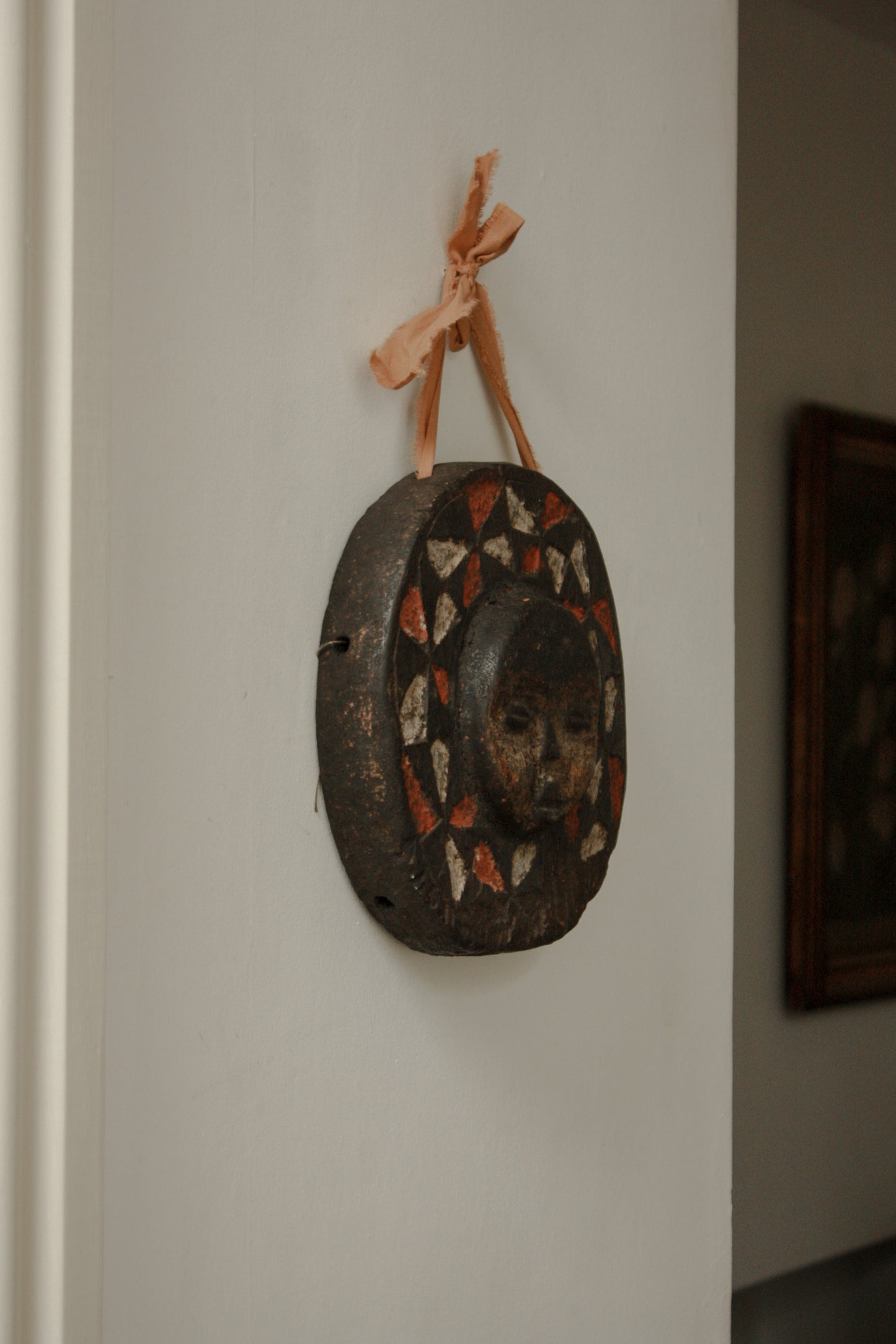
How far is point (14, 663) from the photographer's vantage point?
1.72 ft

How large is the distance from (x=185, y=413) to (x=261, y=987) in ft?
1.01

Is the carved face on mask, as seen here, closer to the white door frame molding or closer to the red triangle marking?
the red triangle marking

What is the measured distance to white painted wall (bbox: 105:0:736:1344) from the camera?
61 cm

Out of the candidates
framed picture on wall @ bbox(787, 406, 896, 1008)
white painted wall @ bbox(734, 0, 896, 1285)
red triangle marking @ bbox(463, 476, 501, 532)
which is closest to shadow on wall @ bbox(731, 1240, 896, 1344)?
white painted wall @ bbox(734, 0, 896, 1285)

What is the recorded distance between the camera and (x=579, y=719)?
0.74 m

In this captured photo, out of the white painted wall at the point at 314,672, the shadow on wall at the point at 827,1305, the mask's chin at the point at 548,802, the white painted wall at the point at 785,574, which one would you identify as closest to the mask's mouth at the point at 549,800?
the mask's chin at the point at 548,802

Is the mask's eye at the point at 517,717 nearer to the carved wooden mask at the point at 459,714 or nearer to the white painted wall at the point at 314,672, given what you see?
the carved wooden mask at the point at 459,714

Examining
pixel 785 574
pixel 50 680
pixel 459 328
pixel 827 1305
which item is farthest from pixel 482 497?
pixel 827 1305

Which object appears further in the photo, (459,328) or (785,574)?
(785,574)

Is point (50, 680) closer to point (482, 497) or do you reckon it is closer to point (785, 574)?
point (482, 497)

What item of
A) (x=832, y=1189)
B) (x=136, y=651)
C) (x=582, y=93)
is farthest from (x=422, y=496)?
(x=832, y=1189)

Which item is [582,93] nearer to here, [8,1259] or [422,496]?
[422,496]

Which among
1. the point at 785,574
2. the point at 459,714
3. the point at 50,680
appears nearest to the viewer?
the point at 50,680

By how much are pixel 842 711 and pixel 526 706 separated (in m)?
1.16
